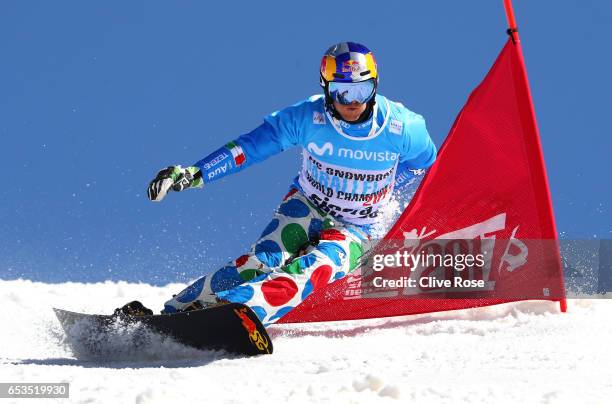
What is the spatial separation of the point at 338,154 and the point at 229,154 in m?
0.77

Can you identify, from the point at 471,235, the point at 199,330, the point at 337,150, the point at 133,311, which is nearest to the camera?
the point at 199,330

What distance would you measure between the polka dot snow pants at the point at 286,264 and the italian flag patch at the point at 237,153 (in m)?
0.48

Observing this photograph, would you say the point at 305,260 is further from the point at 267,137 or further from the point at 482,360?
the point at 482,360

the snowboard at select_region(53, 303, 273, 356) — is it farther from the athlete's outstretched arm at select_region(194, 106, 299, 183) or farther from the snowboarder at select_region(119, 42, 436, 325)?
the athlete's outstretched arm at select_region(194, 106, 299, 183)

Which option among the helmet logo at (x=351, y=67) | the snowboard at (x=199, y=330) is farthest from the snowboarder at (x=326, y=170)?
the snowboard at (x=199, y=330)

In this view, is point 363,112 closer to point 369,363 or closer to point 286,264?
point 286,264

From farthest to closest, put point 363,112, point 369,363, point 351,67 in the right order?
point 363,112 → point 351,67 → point 369,363

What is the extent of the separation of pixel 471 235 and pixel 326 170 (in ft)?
3.81

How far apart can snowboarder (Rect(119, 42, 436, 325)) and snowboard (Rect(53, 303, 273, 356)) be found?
0.47m

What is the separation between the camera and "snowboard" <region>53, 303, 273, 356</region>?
4.97 metres

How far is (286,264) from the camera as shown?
5.84 meters

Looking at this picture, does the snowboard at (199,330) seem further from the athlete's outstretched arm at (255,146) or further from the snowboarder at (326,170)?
the athlete's outstretched arm at (255,146)

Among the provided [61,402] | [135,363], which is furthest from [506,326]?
[61,402]

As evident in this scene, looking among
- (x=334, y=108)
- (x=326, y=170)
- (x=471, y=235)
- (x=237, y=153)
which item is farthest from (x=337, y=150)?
(x=471, y=235)
